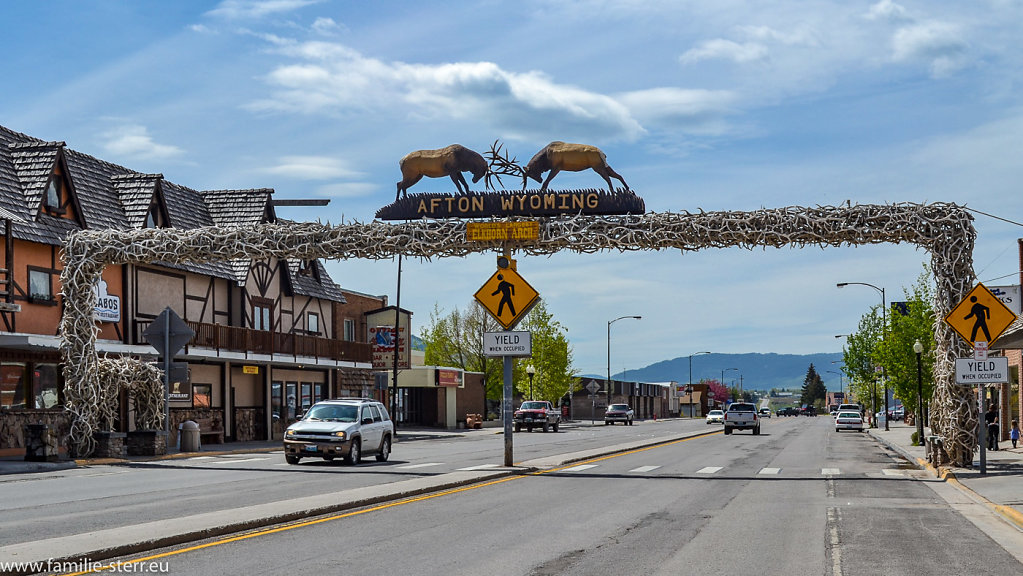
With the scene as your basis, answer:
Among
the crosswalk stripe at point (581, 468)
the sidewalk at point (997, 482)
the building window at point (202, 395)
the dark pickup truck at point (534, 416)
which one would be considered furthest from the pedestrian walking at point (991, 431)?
the dark pickup truck at point (534, 416)

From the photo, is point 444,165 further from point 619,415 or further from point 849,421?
point 619,415

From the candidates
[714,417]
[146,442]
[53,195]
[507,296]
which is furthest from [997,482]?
[714,417]

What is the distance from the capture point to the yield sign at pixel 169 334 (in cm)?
2673

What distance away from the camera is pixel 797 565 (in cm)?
1045

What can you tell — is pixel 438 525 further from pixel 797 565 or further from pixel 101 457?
pixel 101 457

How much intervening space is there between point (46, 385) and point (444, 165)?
48.8 ft

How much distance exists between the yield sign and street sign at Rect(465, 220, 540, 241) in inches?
324

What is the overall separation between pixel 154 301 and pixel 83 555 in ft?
97.2

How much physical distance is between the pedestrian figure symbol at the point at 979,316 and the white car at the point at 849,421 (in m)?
45.1

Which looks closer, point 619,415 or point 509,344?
point 509,344

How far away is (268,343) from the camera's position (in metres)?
43.1

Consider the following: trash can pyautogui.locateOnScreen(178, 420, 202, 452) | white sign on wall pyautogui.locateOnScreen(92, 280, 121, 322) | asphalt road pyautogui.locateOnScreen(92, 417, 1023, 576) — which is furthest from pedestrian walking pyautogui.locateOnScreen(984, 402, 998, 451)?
white sign on wall pyautogui.locateOnScreen(92, 280, 121, 322)

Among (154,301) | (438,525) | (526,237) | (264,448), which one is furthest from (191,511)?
(154,301)

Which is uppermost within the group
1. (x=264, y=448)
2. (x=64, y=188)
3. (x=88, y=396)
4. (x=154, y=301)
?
(x=64, y=188)
